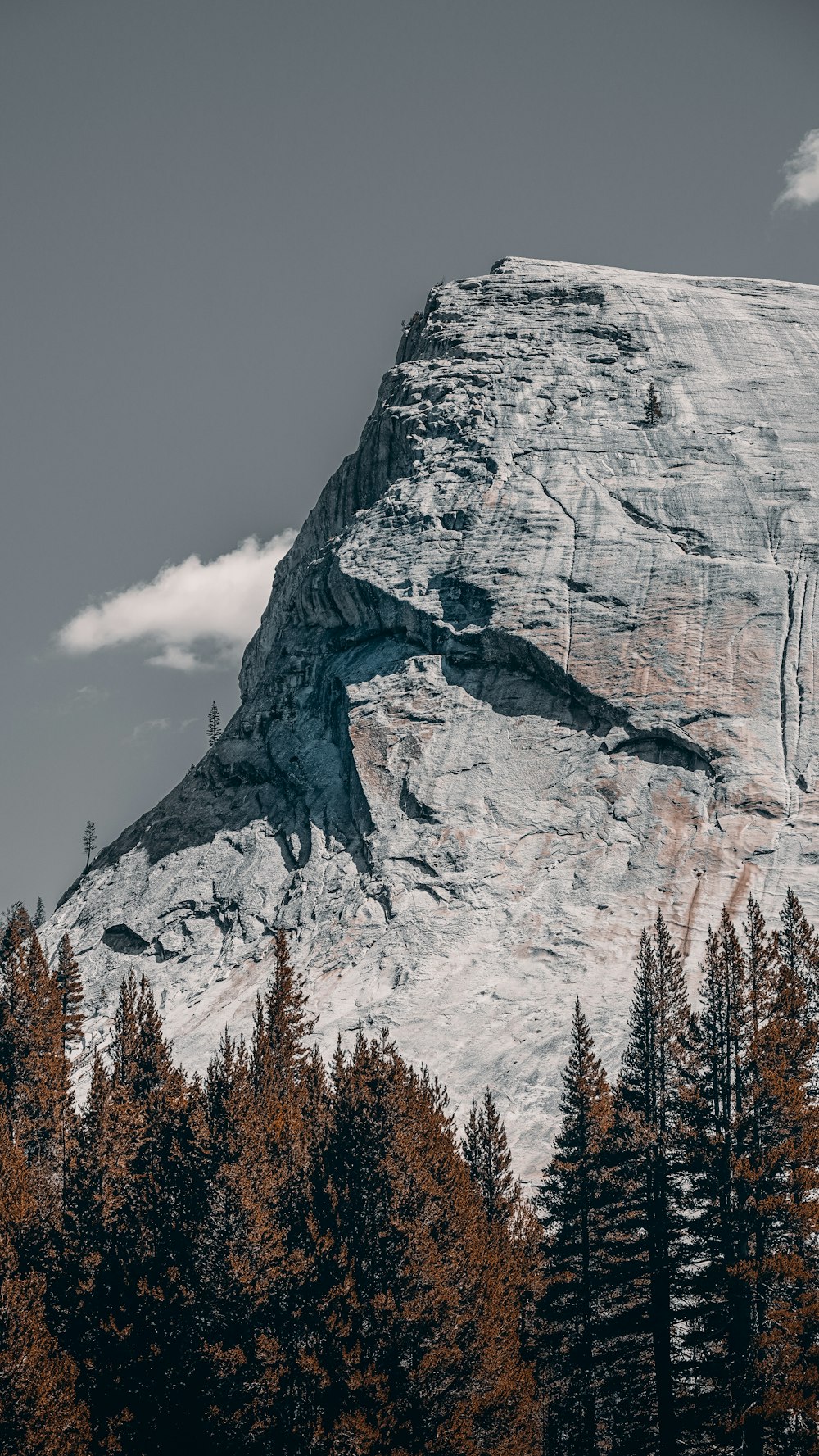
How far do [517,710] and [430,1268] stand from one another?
55.3m

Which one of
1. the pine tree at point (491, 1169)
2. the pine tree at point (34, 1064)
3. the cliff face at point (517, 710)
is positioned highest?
the cliff face at point (517, 710)

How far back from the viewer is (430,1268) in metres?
40.0

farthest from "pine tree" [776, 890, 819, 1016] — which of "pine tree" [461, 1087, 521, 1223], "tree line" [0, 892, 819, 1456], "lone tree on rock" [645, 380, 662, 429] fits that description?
"lone tree on rock" [645, 380, 662, 429]

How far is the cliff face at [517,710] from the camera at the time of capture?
8150cm

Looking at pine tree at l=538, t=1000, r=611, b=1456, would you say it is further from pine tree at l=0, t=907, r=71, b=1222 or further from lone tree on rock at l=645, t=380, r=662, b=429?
lone tree on rock at l=645, t=380, r=662, b=429

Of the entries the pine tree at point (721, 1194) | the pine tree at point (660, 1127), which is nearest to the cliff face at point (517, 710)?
the pine tree at point (660, 1127)

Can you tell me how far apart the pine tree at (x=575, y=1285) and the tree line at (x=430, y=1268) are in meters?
0.08

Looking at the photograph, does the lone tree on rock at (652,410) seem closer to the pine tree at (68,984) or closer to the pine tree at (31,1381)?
the pine tree at (68,984)

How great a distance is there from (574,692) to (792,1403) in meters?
57.3

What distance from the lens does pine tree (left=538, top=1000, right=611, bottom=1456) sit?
43.5 metres

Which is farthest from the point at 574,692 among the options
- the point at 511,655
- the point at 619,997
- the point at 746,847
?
the point at 619,997

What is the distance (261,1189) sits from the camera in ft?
136

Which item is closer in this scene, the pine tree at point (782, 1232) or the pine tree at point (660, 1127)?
the pine tree at point (782, 1232)

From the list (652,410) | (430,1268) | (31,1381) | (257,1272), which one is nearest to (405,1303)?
(430,1268)
